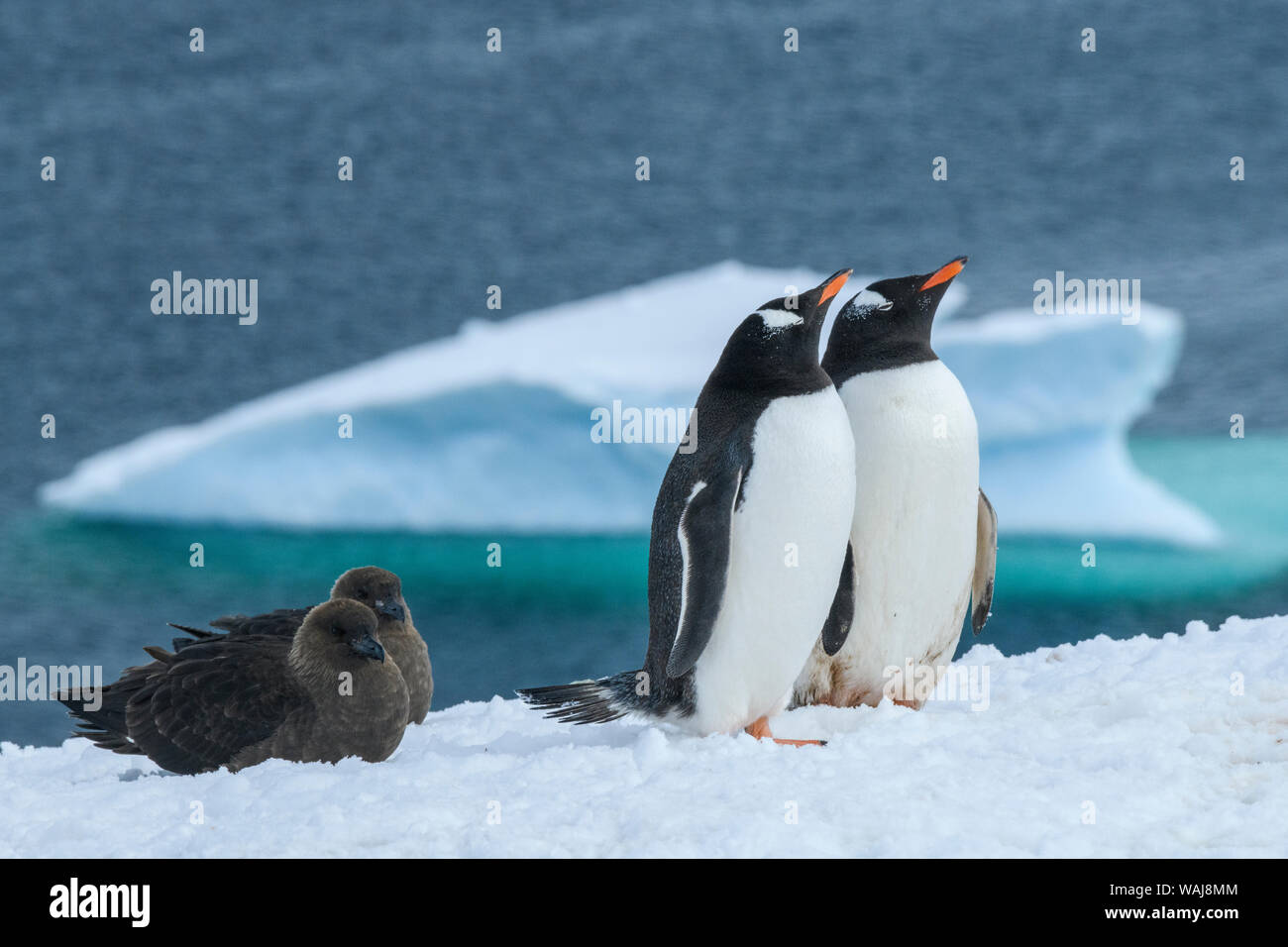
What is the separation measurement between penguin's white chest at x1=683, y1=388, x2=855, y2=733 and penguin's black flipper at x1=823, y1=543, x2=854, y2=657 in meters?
0.22

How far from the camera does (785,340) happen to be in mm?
2959

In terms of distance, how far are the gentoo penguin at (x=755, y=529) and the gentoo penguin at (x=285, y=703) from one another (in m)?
0.66

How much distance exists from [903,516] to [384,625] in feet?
4.59

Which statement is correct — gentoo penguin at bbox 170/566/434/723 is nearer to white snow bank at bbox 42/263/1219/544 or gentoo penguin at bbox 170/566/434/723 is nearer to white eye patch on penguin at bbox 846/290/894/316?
white eye patch on penguin at bbox 846/290/894/316

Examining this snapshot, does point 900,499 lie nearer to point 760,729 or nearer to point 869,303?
point 869,303

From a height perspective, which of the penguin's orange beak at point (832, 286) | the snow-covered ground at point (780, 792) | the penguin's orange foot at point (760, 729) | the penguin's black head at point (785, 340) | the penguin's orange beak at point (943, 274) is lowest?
Result: the snow-covered ground at point (780, 792)

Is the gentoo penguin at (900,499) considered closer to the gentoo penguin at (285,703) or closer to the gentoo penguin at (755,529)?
the gentoo penguin at (755,529)

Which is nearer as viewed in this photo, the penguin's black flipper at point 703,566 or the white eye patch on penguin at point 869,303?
the penguin's black flipper at point 703,566

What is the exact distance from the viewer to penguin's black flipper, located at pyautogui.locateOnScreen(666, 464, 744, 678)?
9.55ft

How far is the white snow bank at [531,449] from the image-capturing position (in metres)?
9.29

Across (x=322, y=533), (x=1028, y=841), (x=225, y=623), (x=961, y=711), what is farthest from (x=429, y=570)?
(x=1028, y=841)

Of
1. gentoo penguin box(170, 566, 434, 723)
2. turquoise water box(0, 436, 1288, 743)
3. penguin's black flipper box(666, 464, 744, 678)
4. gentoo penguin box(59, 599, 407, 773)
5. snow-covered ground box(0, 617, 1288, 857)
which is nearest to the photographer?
snow-covered ground box(0, 617, 1288, 857)

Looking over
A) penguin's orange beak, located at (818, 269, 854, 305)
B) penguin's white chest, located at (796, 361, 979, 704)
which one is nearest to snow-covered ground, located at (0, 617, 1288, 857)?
penguin's white chest, located at (796, 361, 979, 704)

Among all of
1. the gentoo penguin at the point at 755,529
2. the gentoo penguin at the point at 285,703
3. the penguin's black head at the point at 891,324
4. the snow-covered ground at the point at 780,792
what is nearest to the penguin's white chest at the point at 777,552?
the gentoo penguin at the point at 755,529
